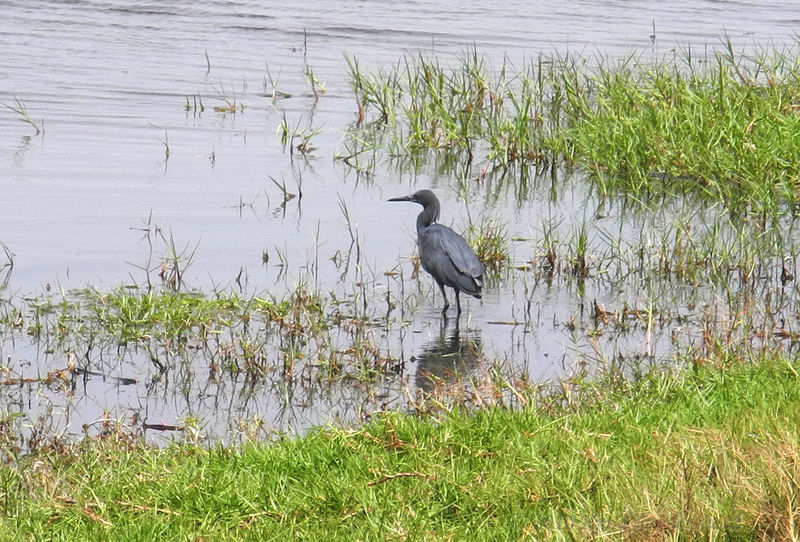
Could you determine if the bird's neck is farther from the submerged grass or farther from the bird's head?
the submerged grass

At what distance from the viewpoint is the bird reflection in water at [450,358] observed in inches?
257

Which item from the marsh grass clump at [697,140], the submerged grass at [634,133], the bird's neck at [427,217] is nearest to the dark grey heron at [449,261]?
the bird's neck at [427,217]

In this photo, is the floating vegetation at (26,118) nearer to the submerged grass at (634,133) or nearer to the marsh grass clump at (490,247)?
the submerged grass at (634,133)

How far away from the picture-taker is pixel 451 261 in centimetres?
766

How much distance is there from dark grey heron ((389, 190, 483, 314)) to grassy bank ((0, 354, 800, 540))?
2274 mm

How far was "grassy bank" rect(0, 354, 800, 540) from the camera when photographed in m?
3.77

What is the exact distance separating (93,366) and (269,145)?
598cm

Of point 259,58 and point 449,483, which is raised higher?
point 259,58

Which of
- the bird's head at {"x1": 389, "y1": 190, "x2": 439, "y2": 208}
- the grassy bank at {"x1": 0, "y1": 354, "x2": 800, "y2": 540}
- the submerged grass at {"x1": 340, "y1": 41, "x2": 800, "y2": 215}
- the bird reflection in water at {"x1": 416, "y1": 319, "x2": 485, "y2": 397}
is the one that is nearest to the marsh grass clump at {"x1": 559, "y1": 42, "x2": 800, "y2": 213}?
Result: the submerged grass at {"x1": 340, "y1": 41, "x2": 800, "y2": 215}

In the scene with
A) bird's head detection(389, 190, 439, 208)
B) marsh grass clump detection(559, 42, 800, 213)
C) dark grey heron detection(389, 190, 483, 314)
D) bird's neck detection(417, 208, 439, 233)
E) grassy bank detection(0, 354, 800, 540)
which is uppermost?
Answer: marsh grass clump detection(559, 42, 800, 213)

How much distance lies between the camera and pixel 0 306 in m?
7.29

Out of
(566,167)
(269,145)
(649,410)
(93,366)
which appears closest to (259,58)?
(269,145)

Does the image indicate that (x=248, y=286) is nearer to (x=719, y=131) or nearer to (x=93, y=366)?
(x=93, y=366)

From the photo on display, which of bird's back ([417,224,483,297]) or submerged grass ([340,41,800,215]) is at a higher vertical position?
submerged grass ([340,41,800,215])
